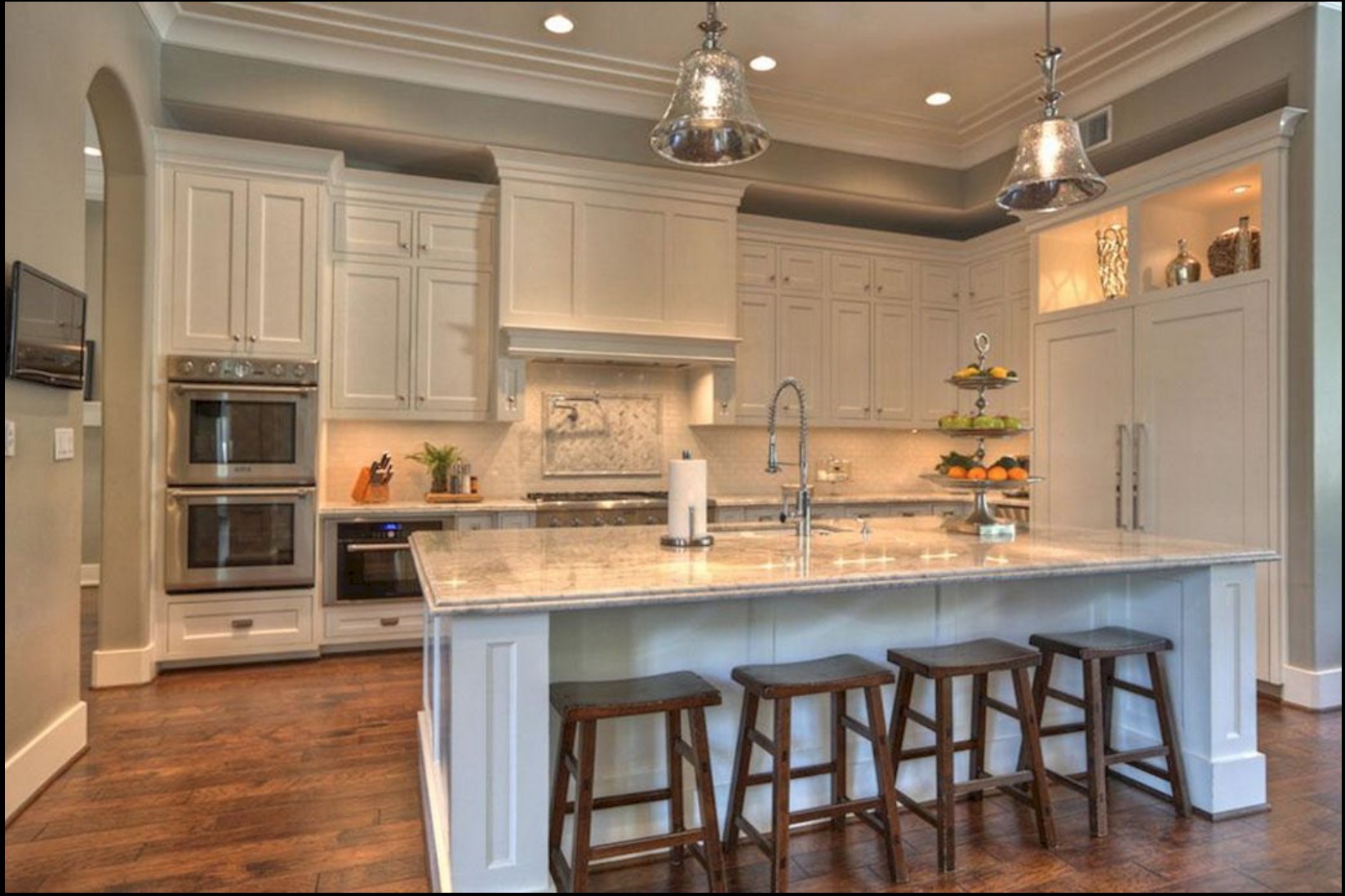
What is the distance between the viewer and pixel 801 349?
5547 mm

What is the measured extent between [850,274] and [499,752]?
4.59 meters

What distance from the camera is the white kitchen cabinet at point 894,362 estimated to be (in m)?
5.78

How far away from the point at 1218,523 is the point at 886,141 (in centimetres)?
300

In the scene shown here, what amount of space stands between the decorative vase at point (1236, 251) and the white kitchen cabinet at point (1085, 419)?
1.56 ft

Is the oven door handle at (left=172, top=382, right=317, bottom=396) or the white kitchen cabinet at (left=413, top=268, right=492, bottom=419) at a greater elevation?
the white kitchen cabinet at (left=413, top=268, right=492, bottom=419)

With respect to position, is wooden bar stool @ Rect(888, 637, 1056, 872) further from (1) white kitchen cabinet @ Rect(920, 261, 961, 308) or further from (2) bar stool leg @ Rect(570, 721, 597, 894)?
(1) white kitchen cabinet @ Rect(920, 261, 961, 308)

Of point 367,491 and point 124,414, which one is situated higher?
point 124,414

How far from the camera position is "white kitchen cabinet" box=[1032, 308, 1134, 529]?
442 centimetres

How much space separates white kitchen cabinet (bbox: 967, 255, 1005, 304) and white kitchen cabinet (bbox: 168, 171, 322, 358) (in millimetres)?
4385

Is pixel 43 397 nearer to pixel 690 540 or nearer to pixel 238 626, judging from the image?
pixel 238 626

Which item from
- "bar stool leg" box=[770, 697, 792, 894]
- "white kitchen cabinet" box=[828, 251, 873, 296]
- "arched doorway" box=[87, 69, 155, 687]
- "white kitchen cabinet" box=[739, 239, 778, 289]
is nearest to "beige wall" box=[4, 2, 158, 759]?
"arched doorway" box=[87, 69, 155, 687]

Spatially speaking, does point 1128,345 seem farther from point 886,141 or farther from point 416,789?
point 416,789

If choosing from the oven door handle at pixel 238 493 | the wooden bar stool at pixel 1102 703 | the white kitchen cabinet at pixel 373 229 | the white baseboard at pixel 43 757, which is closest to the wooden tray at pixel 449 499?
the oven door handle at pixel 238 493

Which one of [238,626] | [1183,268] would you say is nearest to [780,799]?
[238,626]
